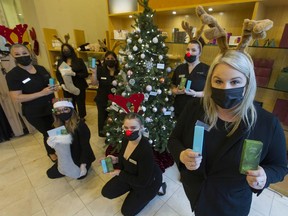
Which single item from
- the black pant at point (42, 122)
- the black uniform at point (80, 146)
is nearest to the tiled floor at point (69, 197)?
the black uniform at point (80, 146)

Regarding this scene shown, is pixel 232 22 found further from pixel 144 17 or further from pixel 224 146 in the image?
pixel 224 146

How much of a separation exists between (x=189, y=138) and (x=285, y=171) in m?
0.47

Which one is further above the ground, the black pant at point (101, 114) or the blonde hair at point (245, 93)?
the blonde hair at point (245, 93)

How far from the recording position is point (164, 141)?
7.17ft

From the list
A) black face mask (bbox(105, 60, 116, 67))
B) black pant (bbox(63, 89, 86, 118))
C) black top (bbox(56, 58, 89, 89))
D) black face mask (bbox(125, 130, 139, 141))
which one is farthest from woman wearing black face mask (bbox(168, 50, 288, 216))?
black pant (bbox(63, 89, 86, 118))

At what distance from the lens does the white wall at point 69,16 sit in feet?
12.6

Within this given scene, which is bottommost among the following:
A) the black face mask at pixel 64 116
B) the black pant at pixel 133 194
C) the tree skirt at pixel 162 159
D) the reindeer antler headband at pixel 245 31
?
the tree skirt at pixel 162 159

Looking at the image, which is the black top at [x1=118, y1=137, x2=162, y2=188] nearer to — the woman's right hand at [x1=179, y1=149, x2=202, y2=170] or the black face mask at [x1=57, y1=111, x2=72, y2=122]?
the woman's right hand at [x1=179, y1=149, x2=202, y2=170]

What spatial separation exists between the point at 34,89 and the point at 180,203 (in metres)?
2.02

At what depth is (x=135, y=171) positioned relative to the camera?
1.47m

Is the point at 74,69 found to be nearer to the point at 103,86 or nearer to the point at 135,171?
the point at 103,86

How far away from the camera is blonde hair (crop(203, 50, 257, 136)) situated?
725mm

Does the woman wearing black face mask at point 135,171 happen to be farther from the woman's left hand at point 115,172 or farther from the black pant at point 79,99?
the black pant at point 79,99

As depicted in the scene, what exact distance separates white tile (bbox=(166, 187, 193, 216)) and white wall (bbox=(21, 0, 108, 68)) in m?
3.69
